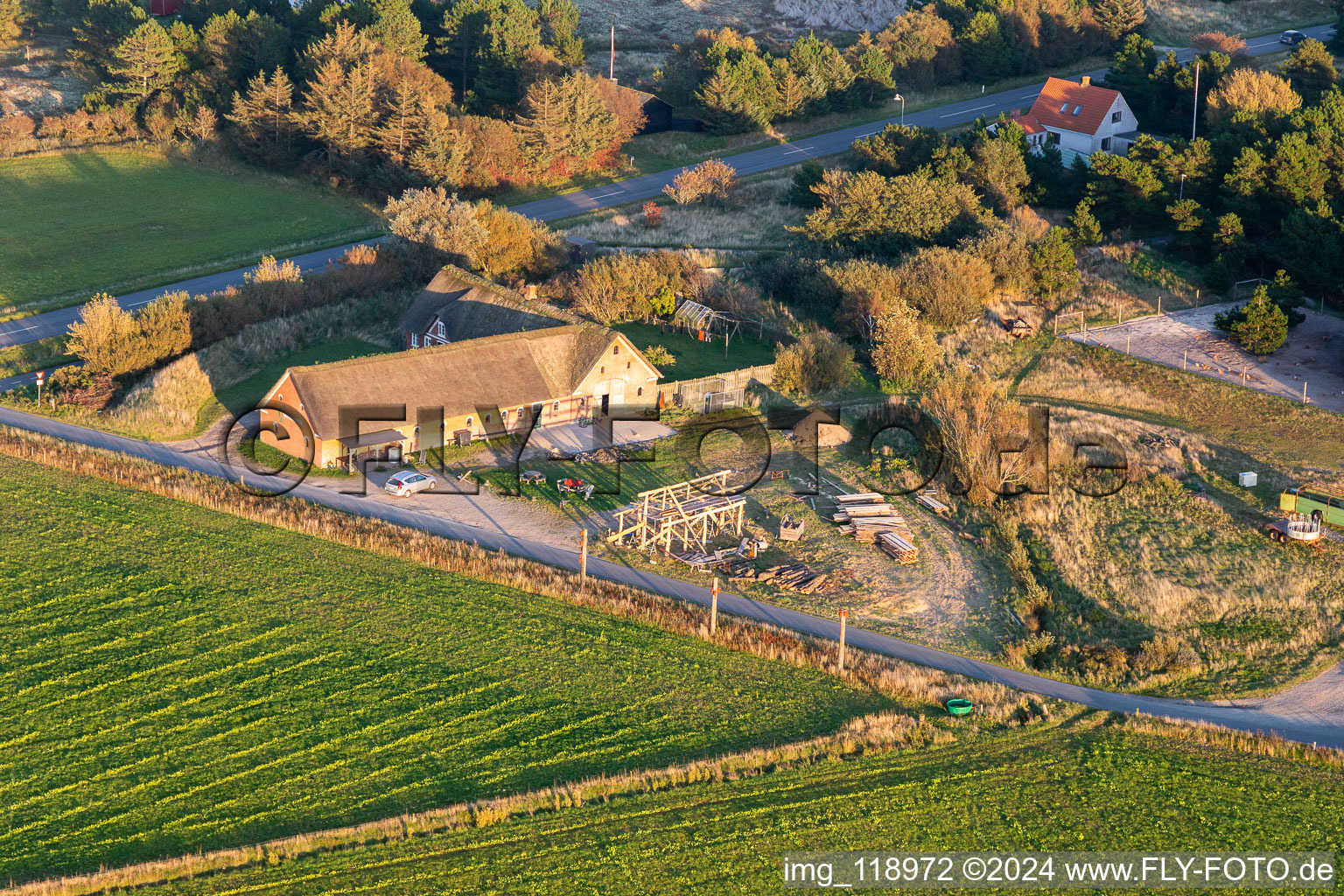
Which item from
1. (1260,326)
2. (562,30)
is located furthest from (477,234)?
(1260,326)

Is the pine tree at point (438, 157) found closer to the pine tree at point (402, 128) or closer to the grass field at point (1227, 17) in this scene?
the pine tree at point (402, 128)

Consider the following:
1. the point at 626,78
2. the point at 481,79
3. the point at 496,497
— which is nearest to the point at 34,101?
the point at 481,79

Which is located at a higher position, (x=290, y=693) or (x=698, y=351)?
(x=698, y=351)

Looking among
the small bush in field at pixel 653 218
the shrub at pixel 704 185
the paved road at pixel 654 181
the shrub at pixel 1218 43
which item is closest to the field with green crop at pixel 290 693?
the paved road at pixel 654 181

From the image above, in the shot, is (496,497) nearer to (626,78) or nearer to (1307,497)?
(1307,497)

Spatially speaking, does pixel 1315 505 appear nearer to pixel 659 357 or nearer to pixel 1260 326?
pixel 1260 326

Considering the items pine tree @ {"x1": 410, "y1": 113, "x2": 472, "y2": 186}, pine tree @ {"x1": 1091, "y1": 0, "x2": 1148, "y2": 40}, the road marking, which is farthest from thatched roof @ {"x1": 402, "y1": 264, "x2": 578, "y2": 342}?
pine tree @ {"x1": 1091, "y1": 0, "x2": 1148, "y2": 40}
